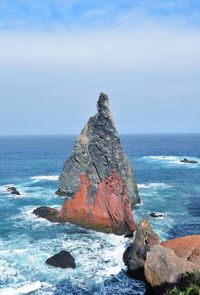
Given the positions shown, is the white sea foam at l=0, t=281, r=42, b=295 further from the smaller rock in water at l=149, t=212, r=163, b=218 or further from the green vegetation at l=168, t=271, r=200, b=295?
the smaller rock in water at l=149, t=212, r=163, b=218

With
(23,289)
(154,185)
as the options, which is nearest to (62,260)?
(23,289)

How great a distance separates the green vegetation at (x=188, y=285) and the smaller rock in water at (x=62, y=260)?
49.4ft

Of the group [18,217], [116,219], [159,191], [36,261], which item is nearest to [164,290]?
[36,261]

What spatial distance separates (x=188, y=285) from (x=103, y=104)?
3632 centimetres

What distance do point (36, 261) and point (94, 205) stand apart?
557 inches

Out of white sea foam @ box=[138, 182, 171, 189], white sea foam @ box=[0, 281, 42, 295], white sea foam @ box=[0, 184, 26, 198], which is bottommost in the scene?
white sea foam @ box=[0, 281, 42, 295]

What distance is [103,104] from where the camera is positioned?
2416 inches

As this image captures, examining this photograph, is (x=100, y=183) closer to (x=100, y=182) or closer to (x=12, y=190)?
(x=100, y=182)

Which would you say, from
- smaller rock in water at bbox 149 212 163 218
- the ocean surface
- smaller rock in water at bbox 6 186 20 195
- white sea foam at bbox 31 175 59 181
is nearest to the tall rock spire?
the ocean surface

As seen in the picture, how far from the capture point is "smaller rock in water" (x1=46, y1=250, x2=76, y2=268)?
4381cm

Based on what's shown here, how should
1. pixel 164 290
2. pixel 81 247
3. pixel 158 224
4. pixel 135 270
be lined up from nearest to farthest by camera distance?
pixel 164 290, pixel 135 270, pixel 81 247, pixel 158 224

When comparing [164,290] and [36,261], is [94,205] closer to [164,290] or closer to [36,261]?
[36,261]

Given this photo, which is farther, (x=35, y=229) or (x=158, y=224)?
(x=158, y=224)

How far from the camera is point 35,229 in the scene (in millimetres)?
55812
